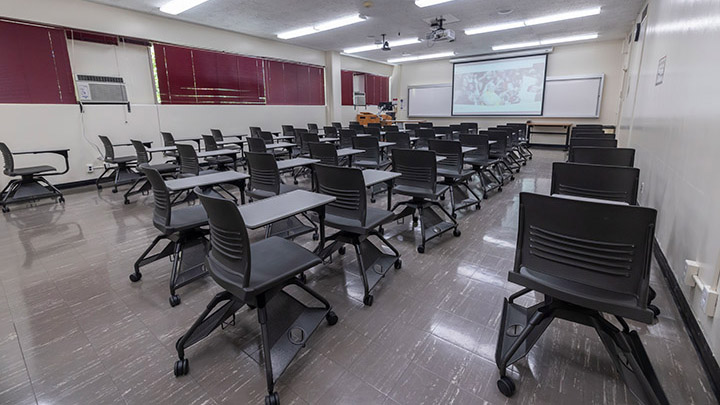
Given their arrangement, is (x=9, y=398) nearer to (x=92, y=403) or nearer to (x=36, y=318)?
(x=92, y=403)

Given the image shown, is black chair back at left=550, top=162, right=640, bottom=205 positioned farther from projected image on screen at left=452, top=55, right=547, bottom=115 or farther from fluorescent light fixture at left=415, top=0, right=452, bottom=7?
projected image on screen at left=452, top=55, right=547, bottom=115

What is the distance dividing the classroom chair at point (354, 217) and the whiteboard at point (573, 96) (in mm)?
10548

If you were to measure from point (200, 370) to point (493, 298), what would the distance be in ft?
6.13

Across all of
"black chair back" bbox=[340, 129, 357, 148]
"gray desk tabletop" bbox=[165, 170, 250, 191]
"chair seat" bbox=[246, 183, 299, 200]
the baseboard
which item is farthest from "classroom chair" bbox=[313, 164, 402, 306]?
"black chair back" bbox=[340, 129, 357, 148]

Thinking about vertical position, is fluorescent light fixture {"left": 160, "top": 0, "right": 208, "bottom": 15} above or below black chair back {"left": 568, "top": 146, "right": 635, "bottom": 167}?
above

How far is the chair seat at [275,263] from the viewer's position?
61.4 inches

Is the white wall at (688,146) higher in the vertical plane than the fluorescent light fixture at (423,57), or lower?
lower

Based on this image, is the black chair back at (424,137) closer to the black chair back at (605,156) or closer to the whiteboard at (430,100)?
the black chair back at (605,156)

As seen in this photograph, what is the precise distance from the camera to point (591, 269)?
138 centimetres

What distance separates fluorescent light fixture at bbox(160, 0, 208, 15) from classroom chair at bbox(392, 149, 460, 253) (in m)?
5.02

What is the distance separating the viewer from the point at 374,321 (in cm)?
207

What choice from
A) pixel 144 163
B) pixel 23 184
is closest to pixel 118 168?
pixel 144 163

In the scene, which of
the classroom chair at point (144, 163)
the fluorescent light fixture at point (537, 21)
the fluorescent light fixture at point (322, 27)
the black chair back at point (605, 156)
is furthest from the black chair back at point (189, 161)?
the fluorescent light fixture at point (537, 21)

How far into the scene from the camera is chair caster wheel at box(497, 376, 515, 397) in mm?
1503
